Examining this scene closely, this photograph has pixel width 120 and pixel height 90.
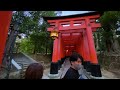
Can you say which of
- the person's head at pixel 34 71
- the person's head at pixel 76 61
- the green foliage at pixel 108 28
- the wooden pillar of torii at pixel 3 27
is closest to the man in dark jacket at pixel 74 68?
the person's head at pixel 76 61

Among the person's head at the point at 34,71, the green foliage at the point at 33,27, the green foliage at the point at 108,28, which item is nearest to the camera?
the person's head at the point at 34,71

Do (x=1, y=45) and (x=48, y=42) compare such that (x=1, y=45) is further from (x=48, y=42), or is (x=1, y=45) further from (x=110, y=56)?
(x=110, y=56)

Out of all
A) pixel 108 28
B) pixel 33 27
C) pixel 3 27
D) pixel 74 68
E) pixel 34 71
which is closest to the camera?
pixel 34 71

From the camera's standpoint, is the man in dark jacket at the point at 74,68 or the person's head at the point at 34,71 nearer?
the person's head at the point at 34,71

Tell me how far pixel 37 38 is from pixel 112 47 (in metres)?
3.90

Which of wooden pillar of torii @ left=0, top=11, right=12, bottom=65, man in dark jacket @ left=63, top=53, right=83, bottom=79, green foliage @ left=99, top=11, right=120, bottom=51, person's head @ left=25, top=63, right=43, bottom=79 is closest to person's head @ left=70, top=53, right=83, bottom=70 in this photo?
man in dark jacket @ left=63, top=53, right=83, bottom=79

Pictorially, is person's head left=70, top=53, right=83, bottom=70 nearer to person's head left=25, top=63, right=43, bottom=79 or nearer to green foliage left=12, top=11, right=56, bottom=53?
person's head left=25, top=63, right=43, bottom=79

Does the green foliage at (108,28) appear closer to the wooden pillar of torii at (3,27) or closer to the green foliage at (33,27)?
the green foliage at (33,27)

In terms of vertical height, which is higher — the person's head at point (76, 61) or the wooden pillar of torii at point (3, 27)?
the wooden pillar of torii at point (3, 27)

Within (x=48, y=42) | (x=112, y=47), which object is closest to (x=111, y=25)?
(x=112, y=47)

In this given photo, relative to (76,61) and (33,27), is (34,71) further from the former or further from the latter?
(33,27)

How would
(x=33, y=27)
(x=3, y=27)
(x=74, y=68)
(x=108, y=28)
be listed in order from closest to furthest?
(x=74, y=68) < (x=3, y=27) < (x=33, y=27) < (x=108, y=28)

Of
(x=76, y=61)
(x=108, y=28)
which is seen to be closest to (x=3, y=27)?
(x=76, y=61)
